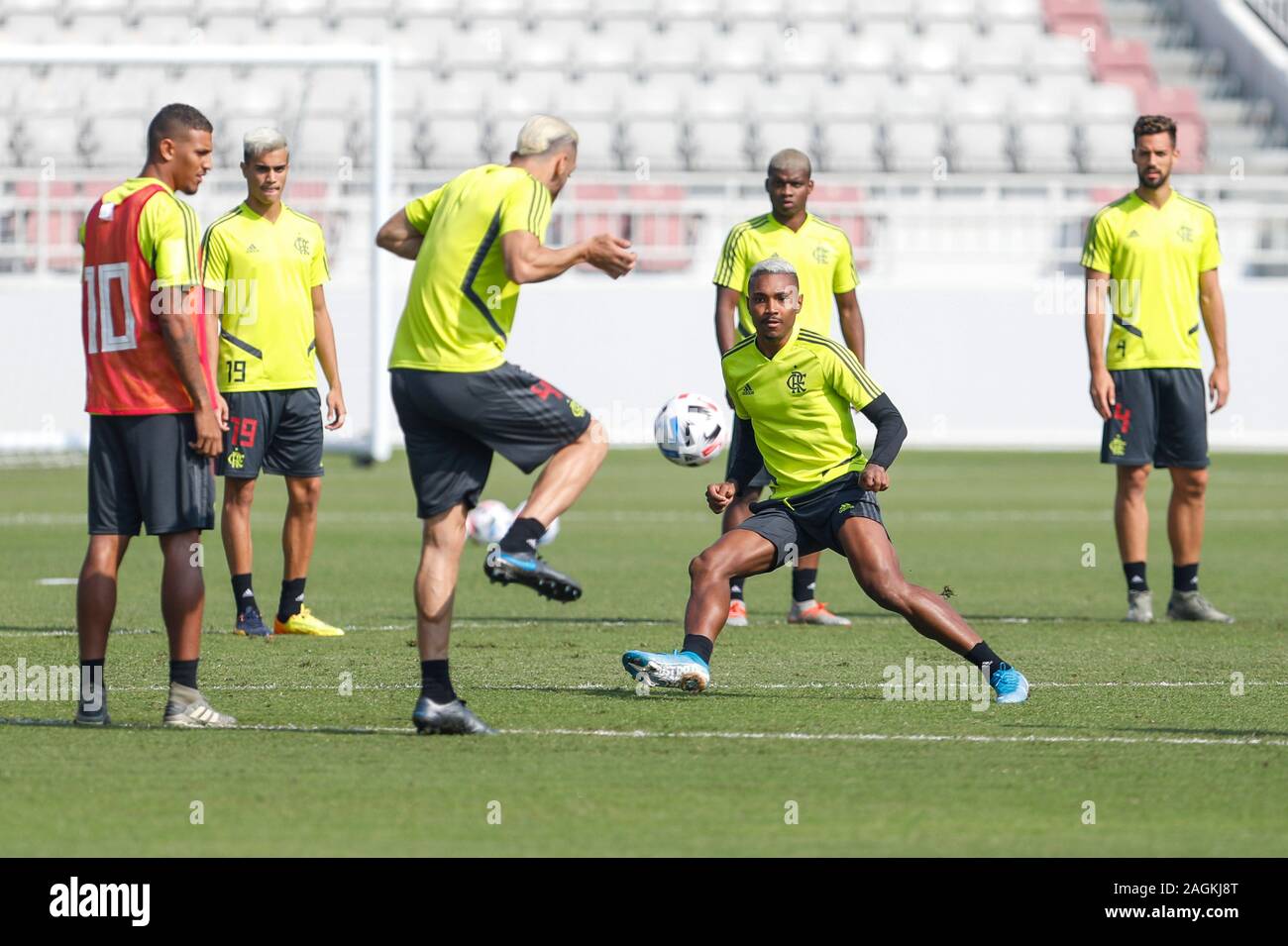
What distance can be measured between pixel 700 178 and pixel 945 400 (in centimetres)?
408

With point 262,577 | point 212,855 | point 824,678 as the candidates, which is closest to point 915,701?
point 824,678

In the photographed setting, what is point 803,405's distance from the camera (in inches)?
316

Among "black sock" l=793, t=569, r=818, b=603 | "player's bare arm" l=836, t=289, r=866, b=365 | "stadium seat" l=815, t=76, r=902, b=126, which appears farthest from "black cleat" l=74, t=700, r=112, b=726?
"stadium seat" l=815, t=76, r=902, b=126

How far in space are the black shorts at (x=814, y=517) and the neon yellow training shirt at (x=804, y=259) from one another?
2.44 metres

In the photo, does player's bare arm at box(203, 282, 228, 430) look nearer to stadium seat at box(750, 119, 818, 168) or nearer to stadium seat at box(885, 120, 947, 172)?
stadium seat at box(750, 119, 818, 168)

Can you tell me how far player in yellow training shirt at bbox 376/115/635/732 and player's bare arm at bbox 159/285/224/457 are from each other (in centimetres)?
65

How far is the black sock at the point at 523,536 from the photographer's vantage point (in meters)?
6.61

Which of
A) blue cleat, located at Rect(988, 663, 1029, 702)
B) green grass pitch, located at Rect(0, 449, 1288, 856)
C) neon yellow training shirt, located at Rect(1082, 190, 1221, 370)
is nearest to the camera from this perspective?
green grass pitch, located at Rect(0, 449, 1288, 856)

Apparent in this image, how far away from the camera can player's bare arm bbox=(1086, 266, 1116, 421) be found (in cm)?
1042

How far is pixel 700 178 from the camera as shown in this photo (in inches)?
996

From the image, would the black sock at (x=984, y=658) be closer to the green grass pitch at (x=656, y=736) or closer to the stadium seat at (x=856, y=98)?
the green grass pitch at (x=656, y=736)

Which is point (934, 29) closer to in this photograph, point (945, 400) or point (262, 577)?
point (945, 400)

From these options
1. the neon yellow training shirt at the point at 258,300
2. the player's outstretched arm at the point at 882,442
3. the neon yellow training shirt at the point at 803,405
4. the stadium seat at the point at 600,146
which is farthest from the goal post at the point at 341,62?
the player's outstretched arm at the point at 882,442

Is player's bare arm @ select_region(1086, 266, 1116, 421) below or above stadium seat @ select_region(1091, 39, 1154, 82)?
below
